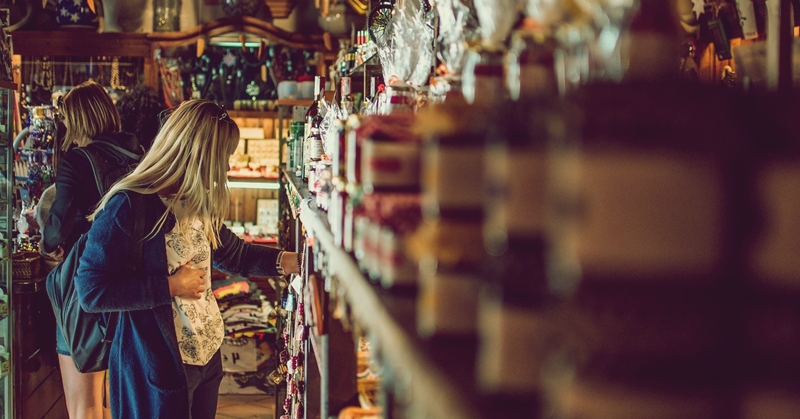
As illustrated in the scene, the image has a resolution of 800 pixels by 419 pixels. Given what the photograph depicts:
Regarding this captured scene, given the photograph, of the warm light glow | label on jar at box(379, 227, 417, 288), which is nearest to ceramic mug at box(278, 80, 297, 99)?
the warm light glow

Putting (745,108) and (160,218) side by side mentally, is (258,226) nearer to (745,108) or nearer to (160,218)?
(160,218)

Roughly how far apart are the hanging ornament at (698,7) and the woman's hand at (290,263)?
1.62m

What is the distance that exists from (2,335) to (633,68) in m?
3.85

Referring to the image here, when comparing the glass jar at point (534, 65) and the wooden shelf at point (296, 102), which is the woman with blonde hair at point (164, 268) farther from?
the wooden shelf at point (296, 102)

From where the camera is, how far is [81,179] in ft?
11.7

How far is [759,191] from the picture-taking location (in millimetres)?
438

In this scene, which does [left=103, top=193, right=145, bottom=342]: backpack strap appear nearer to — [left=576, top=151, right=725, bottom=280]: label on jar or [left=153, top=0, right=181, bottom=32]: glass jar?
[left=576, top=151, right=725, bottom=280]: label on jar

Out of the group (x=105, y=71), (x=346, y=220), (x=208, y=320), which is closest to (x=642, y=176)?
(x=346, y=220)

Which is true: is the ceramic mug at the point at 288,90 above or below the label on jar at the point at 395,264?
above

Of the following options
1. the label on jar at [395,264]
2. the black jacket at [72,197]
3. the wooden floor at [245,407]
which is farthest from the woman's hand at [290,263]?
the wooden floor at [245,407]

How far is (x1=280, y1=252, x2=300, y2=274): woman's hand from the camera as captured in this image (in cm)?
273

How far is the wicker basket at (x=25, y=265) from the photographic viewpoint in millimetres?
3971

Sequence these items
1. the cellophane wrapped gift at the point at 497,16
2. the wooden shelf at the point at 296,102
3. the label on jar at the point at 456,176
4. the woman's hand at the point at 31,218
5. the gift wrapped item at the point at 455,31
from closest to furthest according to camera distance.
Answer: the label on jar at the point at 456,176
the cellophane wrapped gift at the point at 497,16
the gift wrapped item at the point at 455,31
the woman's hand at the point at 31,218
the wooden shelf at the point at 296,102

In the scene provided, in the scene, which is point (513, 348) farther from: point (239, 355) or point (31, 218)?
point (239, 355)
